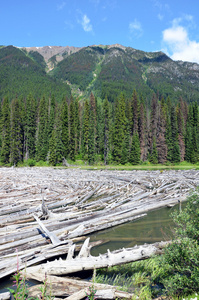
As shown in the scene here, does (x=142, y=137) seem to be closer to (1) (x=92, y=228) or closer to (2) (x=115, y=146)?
(2) (x=115, y=146)

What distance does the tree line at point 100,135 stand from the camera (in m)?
59.6

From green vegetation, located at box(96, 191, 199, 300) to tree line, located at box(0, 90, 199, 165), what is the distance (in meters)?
50.8

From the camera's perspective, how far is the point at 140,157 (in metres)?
64.0

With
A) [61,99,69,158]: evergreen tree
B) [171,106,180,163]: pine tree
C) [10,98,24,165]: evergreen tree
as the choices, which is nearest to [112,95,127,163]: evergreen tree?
[61,99,69,158]: evergreen tree

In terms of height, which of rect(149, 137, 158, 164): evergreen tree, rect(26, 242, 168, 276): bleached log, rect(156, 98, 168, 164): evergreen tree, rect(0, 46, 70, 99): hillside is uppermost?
rect(0, 46, 70, 99): hillside

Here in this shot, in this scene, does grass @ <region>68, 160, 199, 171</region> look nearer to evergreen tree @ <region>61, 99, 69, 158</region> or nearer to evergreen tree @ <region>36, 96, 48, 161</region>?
evergreen tree @ <region>61, 99, 69, 158</region>

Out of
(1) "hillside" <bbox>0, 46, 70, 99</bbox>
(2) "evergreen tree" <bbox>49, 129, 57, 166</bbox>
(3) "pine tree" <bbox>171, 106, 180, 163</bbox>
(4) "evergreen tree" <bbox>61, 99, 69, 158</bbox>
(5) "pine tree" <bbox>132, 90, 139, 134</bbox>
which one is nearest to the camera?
(2) "evergreen tree" <bbox>49, 129, 57, 166</bbox>

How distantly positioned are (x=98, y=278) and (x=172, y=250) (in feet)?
9.04

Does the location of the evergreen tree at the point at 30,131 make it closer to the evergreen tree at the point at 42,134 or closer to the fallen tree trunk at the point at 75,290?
the evergreen tree at the point at 42,134

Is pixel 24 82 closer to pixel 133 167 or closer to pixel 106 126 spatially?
pixel 106 126

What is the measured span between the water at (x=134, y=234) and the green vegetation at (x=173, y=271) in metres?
1.84

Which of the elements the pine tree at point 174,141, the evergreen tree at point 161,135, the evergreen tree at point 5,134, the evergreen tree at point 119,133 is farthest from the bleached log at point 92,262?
the evergreen tree at point 5,134

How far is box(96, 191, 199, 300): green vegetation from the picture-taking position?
544 centimetres

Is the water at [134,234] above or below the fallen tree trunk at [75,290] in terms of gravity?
below
